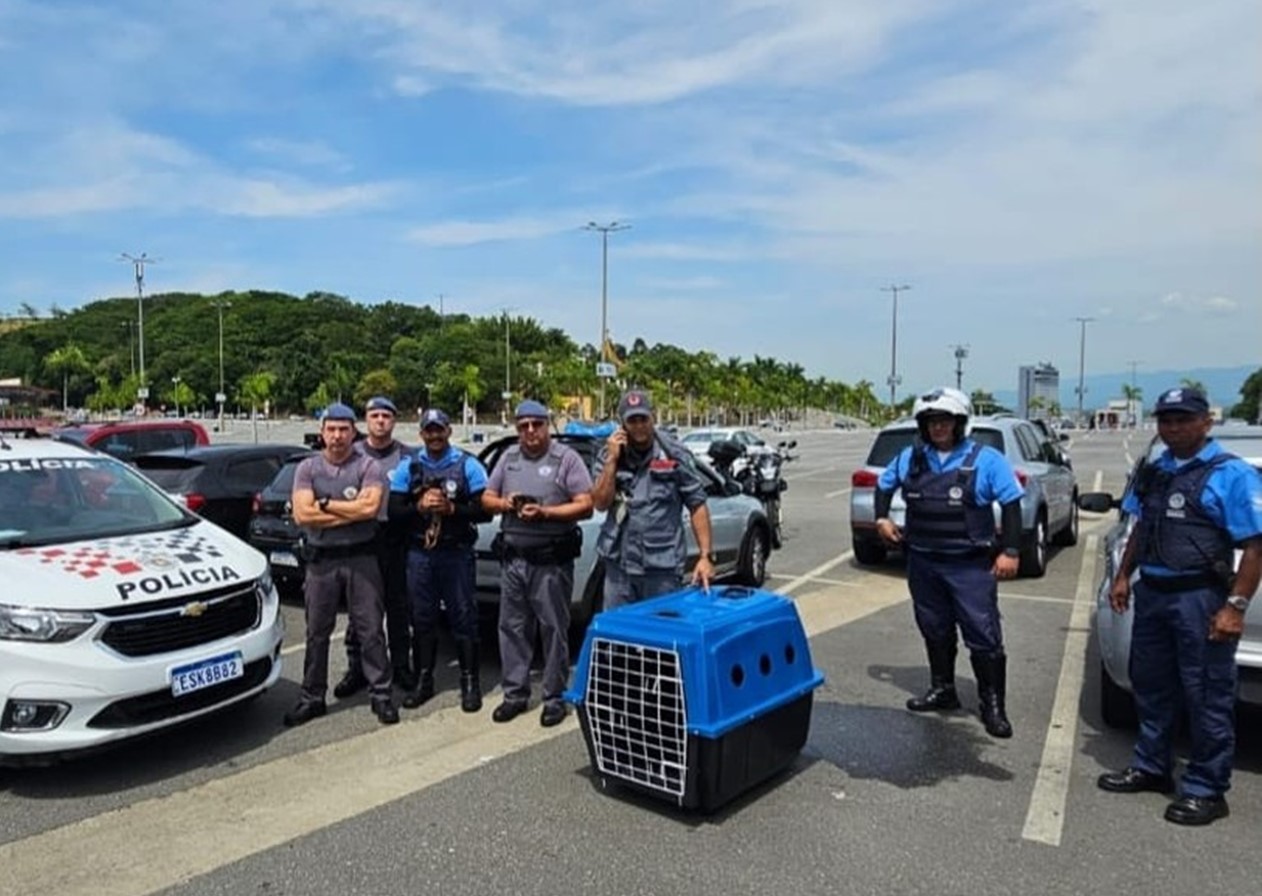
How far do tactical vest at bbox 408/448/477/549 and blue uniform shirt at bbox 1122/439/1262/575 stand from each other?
3.59m

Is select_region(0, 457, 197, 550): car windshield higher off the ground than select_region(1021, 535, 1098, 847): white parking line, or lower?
higher

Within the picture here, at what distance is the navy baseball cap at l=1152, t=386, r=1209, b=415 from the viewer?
4.18 m

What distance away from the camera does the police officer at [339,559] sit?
5.50 meters

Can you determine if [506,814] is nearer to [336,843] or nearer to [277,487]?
[336,843]

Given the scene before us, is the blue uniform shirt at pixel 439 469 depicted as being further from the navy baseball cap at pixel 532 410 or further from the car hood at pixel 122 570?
the car hood at pixel 122 570

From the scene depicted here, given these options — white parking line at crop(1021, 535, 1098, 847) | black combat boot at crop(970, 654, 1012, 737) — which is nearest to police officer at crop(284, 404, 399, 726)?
black combat boot at crop(970, 654, 1012, 737)

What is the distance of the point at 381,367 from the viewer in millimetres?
117562

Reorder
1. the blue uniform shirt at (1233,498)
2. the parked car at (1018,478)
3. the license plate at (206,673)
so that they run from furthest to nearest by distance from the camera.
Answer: the parked car at (1018,478), the license plate at (206,673), the blue uniform shirt at (1233,498)

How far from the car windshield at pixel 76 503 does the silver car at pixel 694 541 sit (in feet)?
6.38

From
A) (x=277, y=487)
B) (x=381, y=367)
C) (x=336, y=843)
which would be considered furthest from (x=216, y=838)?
(x=381, y=367)

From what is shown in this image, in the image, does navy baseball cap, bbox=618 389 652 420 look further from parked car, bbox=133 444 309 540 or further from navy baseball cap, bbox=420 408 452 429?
parked car, bbox=133 444 309 540

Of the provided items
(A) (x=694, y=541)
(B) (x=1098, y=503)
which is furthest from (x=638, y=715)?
(A) (x=694, y=541)

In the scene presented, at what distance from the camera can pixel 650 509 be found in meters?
5.23

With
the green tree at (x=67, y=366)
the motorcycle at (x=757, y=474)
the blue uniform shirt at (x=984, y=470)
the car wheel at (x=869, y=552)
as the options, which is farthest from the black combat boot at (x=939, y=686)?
the green tree at (x=67, y=366)
